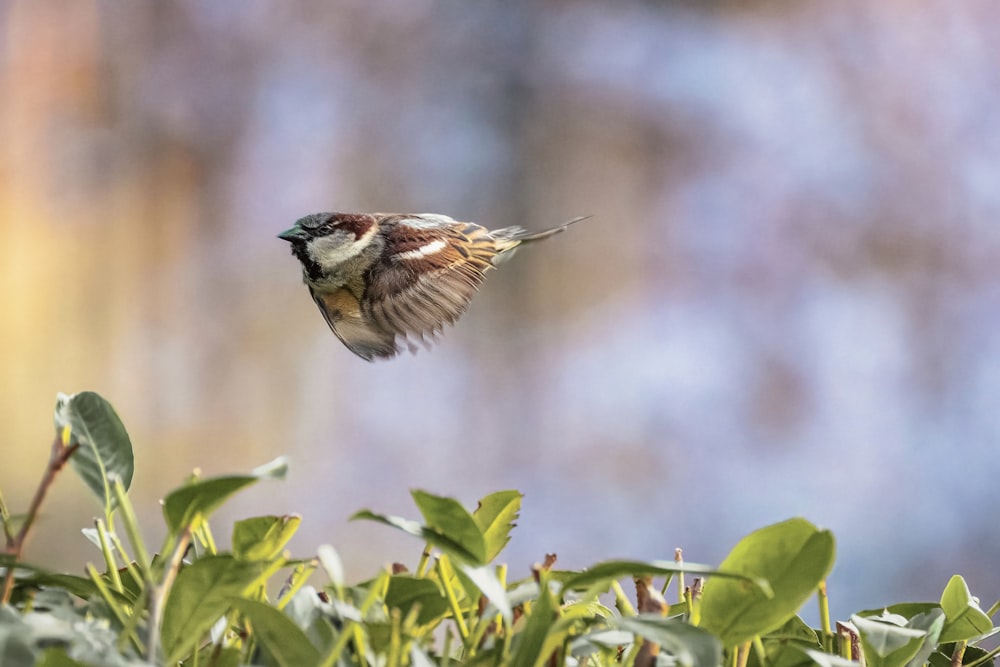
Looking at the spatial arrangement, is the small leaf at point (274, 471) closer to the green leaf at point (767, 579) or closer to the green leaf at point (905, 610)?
the green leaf at point (767, 579)

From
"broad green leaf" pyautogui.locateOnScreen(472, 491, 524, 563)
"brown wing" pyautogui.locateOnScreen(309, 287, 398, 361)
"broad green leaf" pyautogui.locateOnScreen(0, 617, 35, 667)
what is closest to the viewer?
"broad green leaf" pyautogui.locateOnScreen(0, 617, 35, 667)

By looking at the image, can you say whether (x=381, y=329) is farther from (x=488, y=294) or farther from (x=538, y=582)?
(x=488, y=294)

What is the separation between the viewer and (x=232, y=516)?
6.68 feet

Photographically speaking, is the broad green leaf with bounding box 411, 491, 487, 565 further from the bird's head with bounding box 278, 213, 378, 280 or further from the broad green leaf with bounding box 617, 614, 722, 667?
the bird's head with bounding box 278, 213, 378, 280

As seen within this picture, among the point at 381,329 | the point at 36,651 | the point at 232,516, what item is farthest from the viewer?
the point at 232,516

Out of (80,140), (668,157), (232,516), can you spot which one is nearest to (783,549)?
(232,516)

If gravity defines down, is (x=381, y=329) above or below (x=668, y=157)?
below

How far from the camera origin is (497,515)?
35cm

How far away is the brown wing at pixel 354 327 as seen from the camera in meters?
0.70

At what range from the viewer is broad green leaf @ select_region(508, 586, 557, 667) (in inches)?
9.9

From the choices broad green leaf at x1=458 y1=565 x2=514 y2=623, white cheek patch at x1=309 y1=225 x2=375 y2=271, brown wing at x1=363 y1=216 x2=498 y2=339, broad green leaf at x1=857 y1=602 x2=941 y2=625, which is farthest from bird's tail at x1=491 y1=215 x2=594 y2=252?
broad green leaf at x1=458 y1=565 x2=514 y2=623

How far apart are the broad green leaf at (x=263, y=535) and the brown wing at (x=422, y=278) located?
380 millimetres

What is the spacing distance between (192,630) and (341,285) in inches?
18.3

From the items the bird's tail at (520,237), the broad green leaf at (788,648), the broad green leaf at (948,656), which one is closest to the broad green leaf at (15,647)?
the broad green leaf at (788,648)
